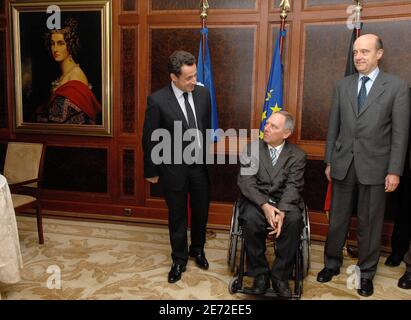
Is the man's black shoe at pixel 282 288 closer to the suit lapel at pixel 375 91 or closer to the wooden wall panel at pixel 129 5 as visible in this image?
the suit lapel at pixel 375 91

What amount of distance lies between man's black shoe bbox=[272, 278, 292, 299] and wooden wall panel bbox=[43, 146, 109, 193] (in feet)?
7.45

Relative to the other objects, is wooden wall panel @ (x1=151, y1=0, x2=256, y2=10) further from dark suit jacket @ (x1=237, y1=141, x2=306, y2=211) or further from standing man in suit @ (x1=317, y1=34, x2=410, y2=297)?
dark suit jacket @ (x1=237, y1=141, x2=306, y2=211)

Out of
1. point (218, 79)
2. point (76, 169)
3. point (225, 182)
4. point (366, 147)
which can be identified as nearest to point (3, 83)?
point (76, 169)

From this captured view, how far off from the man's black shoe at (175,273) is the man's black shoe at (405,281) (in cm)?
148

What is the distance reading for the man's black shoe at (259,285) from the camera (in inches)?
97.3

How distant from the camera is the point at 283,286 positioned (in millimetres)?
2482

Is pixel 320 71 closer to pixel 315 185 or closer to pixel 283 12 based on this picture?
pixel 283 12

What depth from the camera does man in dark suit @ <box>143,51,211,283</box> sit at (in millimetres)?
2633

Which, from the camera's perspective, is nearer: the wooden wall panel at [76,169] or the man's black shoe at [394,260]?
the man's black shoe at [394,260]

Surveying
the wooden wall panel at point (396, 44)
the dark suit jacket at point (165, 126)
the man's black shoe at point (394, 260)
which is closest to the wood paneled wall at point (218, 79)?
the wooden wall panel at point (396, 44)

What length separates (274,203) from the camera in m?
2.64

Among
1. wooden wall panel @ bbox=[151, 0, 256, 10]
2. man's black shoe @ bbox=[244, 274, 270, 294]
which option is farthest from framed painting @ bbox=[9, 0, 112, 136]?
man's black shoe @ bbox=[244, 274, 270, 294]

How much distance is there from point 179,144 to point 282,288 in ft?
3.67

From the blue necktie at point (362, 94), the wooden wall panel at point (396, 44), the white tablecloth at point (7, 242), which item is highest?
the wooden wall panel at point (396, 44)
